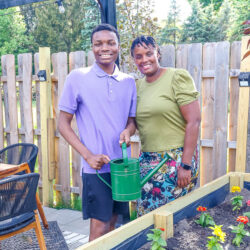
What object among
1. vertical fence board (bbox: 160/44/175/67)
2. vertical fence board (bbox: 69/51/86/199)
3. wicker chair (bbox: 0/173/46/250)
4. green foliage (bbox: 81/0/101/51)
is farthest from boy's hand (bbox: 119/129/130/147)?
green foliage (bbox: 81/0/101/51)

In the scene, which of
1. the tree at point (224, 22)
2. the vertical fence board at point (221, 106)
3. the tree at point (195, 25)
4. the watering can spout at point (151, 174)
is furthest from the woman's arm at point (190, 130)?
the tree at point (224, 22)

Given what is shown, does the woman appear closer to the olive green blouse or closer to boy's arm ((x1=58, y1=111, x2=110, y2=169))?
the olive green blouse

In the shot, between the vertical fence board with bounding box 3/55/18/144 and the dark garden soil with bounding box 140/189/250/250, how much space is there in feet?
10.5

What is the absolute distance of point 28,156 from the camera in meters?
3.38

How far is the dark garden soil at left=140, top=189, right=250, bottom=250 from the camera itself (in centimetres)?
164

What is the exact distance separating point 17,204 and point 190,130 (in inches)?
53.0

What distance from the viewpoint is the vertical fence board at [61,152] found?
3879 mm

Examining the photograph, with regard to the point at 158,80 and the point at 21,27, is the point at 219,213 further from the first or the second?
the point at 21,27

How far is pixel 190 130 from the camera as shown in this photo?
1898 mm

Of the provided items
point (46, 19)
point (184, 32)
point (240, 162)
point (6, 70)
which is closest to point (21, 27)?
point (46, 19)

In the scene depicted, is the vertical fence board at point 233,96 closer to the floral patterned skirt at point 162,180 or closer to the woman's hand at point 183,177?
the floral patterned skirt at point 162,180

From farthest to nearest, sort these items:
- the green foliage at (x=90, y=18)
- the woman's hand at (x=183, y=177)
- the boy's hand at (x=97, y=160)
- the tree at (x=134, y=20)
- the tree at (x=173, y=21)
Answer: the tree at (x=173, y=21), the green foliage at (x=90, y=18), the tree at (x=134, y=20), the woman's hand at (x=183, y=177), the boy's hand at (x=97, y=160)

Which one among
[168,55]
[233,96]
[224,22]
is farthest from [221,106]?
[224,22]

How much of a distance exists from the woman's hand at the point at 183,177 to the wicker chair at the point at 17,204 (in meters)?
1.08
